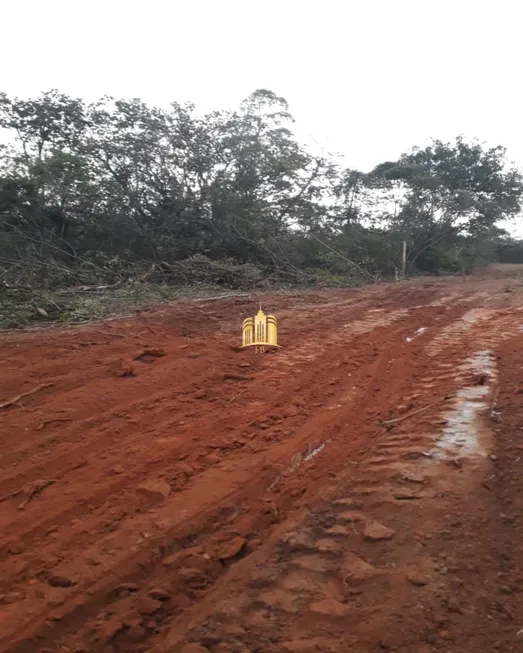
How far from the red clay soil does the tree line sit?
638 centimetres

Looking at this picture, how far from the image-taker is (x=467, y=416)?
12.0 ft

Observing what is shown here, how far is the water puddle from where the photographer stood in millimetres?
3127

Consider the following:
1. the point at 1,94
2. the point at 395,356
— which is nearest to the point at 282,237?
the point at 1,94

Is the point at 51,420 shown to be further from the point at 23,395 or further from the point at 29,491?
the point at 29,491

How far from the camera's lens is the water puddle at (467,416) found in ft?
10.3

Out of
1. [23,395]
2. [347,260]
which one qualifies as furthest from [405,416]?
[347,260]

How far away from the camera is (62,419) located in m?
3.83

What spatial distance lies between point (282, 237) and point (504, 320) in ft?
27.7

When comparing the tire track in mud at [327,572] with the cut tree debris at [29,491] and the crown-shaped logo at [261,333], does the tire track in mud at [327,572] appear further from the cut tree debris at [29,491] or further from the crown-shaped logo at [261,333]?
the crown-shaped logo at [261,333]

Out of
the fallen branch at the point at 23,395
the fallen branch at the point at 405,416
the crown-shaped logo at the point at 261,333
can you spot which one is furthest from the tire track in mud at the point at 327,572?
the crown-shaped logo at the point at 261,333

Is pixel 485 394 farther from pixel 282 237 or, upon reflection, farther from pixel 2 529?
pixel 282 237

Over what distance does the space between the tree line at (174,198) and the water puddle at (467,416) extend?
24.2ft

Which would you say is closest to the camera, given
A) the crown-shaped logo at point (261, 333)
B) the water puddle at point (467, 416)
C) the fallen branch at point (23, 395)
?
the water puddle at point (467, 416)

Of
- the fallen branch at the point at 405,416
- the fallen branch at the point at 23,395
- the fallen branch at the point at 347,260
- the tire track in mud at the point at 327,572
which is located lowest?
the tire track in mud at the point at 327,572
